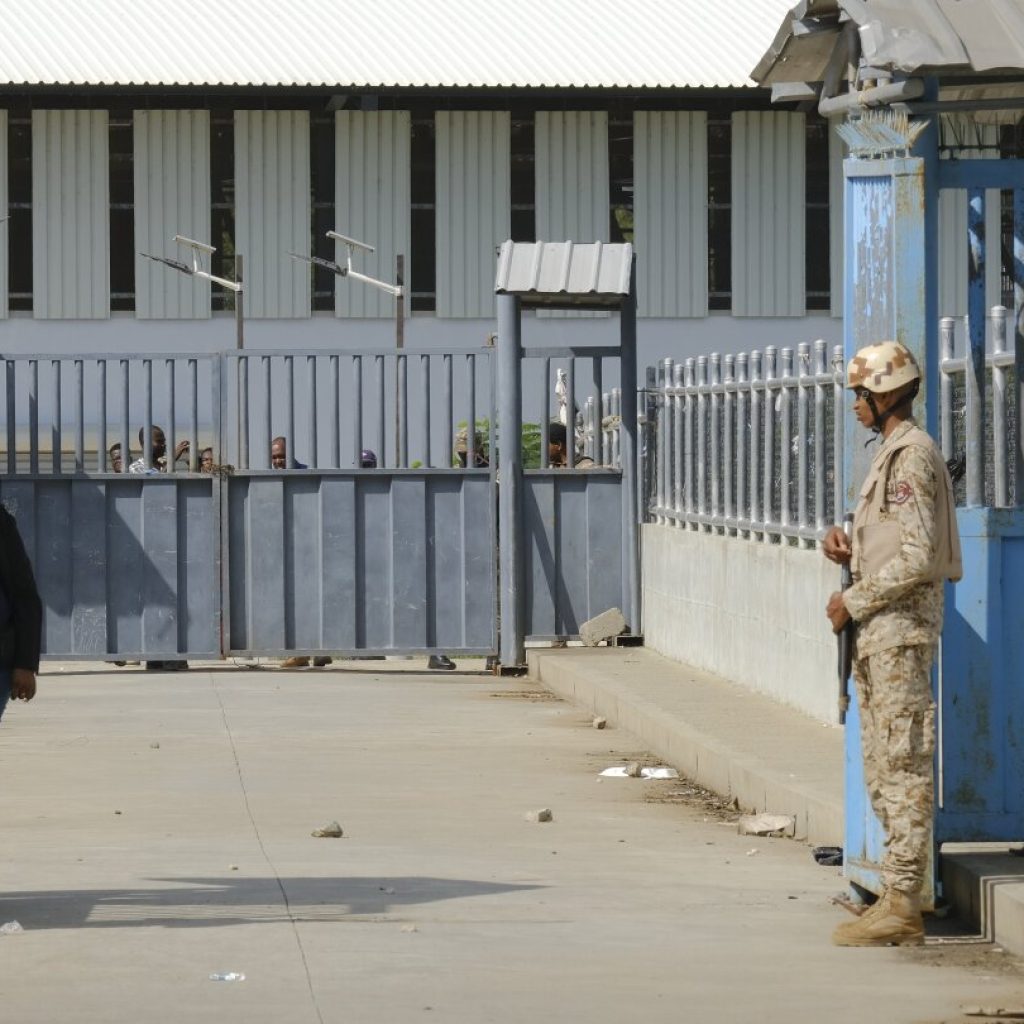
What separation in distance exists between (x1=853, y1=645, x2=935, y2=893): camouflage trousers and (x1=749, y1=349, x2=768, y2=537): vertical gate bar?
780cm

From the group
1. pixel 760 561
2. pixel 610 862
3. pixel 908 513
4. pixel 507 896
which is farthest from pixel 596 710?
pixel 908 513

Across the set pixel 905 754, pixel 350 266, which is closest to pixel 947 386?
pixel 905 754

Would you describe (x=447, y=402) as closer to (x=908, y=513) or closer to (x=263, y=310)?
(x=908, y=513)

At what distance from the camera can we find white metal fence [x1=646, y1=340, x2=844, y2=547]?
13914 millimetres

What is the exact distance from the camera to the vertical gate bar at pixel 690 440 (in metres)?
17.8

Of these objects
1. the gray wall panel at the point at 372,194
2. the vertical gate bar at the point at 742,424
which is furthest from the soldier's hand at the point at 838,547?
the gray wall panel at the point at 372,194

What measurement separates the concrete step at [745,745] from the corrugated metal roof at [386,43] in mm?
27041

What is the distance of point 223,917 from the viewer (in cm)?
818

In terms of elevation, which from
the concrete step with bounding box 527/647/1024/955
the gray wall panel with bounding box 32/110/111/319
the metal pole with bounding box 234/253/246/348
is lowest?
the concrete step with bounding box 527/647/1024/955

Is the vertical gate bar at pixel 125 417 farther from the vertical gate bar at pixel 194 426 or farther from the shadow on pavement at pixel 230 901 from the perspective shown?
the shadow on pavement at pixel 230 901

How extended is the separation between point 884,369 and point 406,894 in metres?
2.56

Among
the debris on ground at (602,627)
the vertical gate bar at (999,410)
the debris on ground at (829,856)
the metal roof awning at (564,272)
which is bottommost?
the debris on ground at (829,856)

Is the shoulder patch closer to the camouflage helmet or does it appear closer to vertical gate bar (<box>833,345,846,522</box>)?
the camouflage helmet

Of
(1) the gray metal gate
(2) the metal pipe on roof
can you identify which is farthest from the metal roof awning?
(2) the metal pipe on roof
